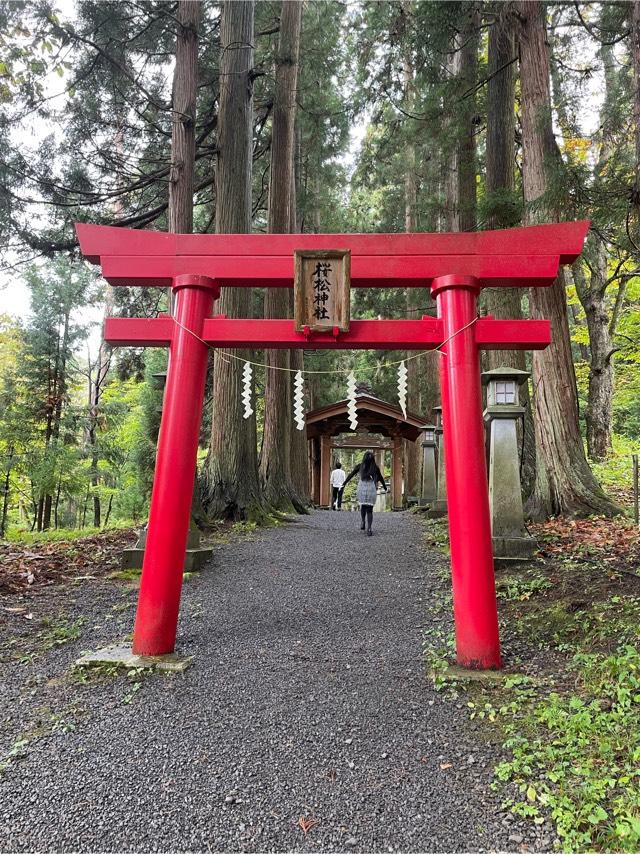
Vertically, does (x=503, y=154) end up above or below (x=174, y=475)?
above

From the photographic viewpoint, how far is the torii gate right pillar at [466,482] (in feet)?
10.4

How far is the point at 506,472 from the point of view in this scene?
17.3ft

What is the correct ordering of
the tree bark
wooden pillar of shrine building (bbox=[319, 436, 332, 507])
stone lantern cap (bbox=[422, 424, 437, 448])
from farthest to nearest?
wooden pillar of shrine building (bbox=[319, 436, 332, 507]) → stone lantern cap (bbox=[422, 424, 437, 448]) → the tree bark

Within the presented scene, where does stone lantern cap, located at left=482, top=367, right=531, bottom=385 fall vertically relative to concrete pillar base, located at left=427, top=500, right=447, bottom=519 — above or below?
above

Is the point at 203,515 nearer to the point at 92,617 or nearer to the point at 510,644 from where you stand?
the point at 92,617

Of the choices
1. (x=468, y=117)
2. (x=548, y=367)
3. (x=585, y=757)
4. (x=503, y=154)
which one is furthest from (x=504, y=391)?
(x=468, y=117)

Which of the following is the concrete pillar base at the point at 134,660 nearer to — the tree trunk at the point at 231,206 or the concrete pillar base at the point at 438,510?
the tree trunk at the point at 231,206

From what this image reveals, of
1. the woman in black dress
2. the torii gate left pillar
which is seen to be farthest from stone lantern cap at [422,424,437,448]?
the torii gate left pillar

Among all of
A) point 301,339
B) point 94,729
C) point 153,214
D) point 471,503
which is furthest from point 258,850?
point 153,214

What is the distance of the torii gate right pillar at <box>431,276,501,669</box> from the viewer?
3176mm

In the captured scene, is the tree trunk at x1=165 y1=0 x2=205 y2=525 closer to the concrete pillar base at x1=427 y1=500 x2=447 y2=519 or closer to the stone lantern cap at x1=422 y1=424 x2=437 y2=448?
the concrete pillar base at x1=427 y1=500 x2=447 y2=519

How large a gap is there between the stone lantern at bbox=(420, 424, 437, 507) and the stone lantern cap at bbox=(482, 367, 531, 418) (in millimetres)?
5613

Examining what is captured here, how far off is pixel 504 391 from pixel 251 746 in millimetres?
4086

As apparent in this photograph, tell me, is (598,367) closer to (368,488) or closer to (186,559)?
(368,488)
